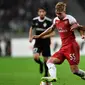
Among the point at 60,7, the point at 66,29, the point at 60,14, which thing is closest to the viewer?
the point at 60,7

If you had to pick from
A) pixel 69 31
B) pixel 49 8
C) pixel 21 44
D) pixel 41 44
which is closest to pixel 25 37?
pixel 21 44

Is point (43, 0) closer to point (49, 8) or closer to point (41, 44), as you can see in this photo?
point (49, 8)

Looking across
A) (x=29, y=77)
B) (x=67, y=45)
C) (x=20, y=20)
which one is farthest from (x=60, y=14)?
(x=20, y=20)

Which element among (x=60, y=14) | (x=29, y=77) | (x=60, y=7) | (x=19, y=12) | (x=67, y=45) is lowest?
(x=29, y=77)

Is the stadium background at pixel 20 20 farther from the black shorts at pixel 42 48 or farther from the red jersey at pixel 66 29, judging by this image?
the red jersey at pixel 66 29

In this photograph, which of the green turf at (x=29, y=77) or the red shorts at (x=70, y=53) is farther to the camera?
the green turf at (x=29, y=77)

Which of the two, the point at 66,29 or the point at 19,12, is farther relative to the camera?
the point at 19,12

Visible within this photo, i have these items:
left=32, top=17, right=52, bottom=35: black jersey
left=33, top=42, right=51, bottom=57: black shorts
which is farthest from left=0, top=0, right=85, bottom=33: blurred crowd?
left=33, top=42, right=51, bottom=57: black shorts

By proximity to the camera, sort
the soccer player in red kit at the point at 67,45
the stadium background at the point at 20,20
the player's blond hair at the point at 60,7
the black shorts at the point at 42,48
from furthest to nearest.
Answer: the stadium background at the point at 20,20
the black shorts at the point at 42,48
the soccer player in red kit at the point at 67,45
the player's blond hair at the point at 60,7

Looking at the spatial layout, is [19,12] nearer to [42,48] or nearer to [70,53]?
[42,48]

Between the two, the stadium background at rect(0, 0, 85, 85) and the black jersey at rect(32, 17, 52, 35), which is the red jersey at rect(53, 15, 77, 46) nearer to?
the black jersey at rect(32, 17, 52, 35)

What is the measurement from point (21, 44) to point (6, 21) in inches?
105

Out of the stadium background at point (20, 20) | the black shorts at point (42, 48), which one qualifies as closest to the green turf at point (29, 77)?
the black shorts at point (42, 48)

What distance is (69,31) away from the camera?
33.4 feet
